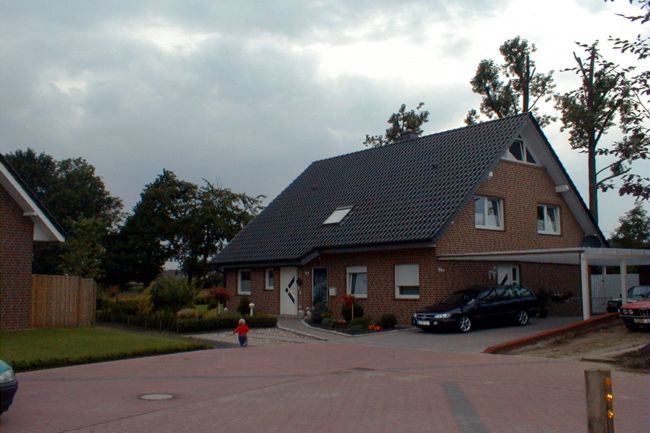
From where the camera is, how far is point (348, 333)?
21.7 metres

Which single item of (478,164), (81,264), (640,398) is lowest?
(640,398)

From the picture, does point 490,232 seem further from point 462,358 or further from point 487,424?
point 487,424

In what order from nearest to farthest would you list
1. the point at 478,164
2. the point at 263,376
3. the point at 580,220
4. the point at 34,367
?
the point at 263,376 < the point at 34,367 < the point at 478,164 < the point at 580,220

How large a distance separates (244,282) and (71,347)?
15.3m

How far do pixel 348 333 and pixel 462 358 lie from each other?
22.0 ft

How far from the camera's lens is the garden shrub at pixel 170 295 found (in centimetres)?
2495

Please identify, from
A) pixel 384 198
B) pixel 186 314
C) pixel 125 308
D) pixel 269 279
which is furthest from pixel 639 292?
pixel 125 308

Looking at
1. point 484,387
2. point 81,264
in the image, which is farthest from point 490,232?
point 81,264

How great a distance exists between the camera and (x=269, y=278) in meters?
29.7

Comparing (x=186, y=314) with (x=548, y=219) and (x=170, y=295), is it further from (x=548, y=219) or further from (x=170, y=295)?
(x=548, y=219)

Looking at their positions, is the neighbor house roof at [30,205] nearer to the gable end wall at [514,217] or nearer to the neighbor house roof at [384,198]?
the neighbor house roof at [384,198]

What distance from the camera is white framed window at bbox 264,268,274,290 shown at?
29562mm

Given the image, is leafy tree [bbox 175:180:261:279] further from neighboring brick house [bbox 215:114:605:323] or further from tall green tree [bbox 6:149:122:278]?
Answer: neighboring brick house [bbox 215:114:605:323]

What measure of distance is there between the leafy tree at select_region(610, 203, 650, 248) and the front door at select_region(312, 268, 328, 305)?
27080 mm
